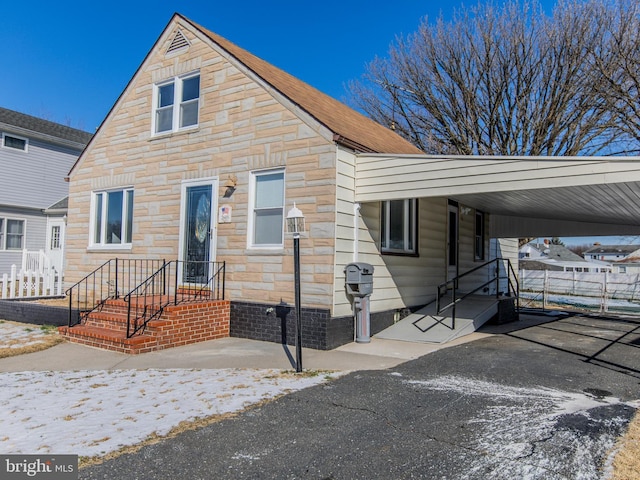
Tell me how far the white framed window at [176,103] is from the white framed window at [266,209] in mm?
2394

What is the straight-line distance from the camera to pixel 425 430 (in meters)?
4.22

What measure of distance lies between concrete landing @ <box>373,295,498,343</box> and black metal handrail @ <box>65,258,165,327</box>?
5.16 m

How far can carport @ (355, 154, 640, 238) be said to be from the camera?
6.54 m

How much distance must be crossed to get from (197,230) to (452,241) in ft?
21.7

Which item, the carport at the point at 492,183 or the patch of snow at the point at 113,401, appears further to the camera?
the carport at the point at 492,183

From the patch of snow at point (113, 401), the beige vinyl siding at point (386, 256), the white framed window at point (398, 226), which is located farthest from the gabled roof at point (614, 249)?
the patch of snow at point (113, 401)

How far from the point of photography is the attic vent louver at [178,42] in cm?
1083

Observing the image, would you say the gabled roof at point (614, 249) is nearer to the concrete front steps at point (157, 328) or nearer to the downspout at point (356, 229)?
the downspout at point (356, 229)

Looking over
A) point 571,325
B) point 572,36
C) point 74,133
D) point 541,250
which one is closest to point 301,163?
point 571,325

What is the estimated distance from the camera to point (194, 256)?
10.1 metres

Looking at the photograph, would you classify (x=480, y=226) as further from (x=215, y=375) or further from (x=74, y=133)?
(x=74, y=133)

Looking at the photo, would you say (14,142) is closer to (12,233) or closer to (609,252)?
(12,233)

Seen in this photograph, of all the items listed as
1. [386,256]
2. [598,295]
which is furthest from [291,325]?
[598,295]

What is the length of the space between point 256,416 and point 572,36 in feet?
64.3
